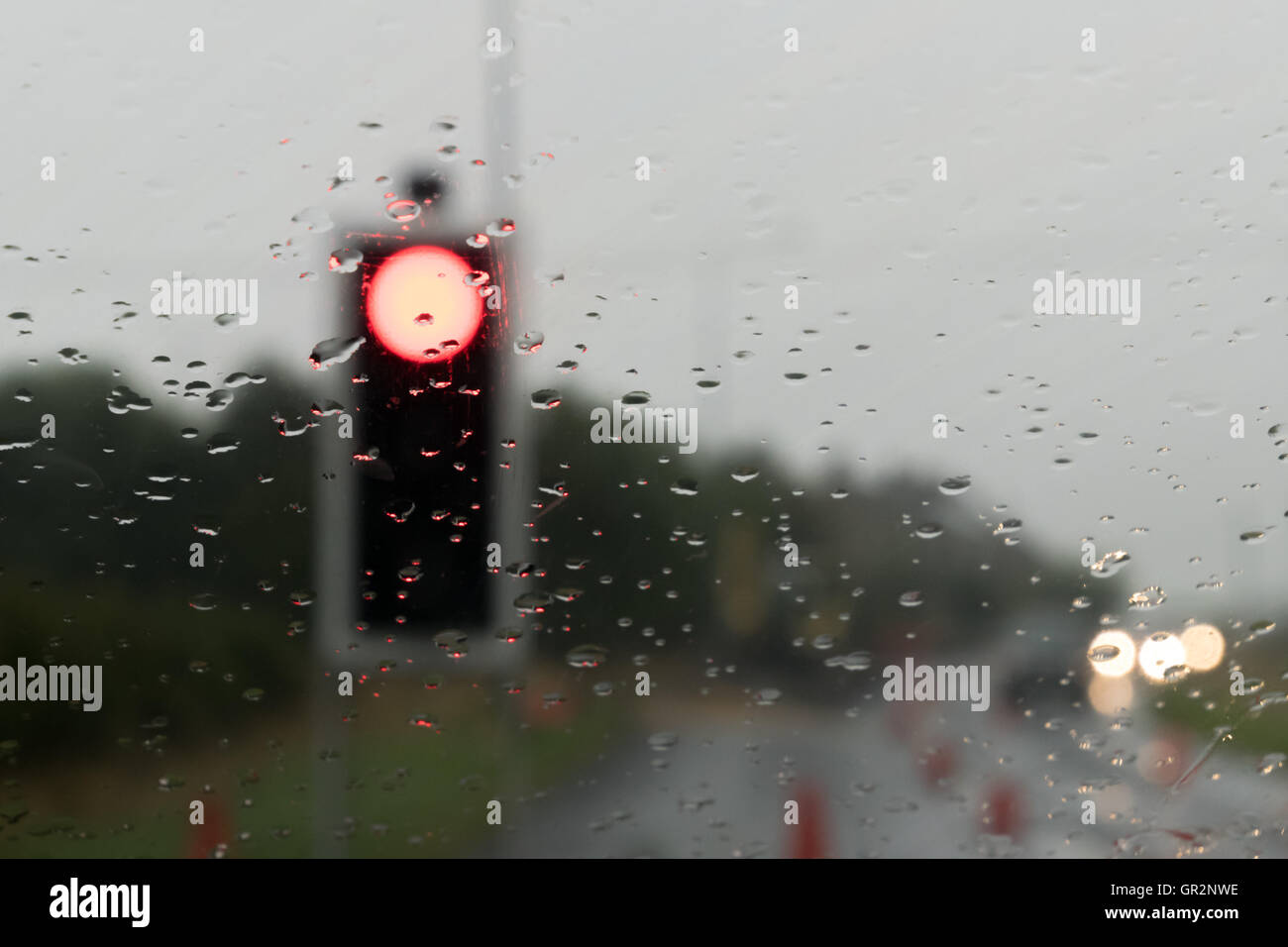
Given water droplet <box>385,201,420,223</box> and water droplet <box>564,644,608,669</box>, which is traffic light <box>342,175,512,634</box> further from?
water droplet <box>564,644,608,669</box>

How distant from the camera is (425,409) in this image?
1.82m

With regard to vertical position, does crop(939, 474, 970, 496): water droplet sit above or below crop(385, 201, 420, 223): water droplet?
below

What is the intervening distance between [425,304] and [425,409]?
0.76ft

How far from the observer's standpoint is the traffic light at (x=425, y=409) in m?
1.79

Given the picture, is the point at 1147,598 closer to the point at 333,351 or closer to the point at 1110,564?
the point at 1110,564

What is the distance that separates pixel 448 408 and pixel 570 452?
284mm

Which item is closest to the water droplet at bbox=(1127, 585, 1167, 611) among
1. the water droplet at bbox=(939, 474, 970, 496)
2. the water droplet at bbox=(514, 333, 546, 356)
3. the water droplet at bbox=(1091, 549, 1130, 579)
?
the water droplet at bbox=(1091, 549, 1130, 579)

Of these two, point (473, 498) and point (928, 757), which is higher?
point (473, 498)

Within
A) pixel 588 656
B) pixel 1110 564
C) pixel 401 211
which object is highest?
pixel 401 211

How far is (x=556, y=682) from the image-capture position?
1.79 m

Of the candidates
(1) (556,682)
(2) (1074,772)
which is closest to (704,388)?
(1) (556,682)

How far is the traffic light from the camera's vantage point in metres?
1.79

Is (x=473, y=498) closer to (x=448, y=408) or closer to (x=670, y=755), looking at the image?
(x=448, y=408)

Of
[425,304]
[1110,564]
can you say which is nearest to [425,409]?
[425,304]
